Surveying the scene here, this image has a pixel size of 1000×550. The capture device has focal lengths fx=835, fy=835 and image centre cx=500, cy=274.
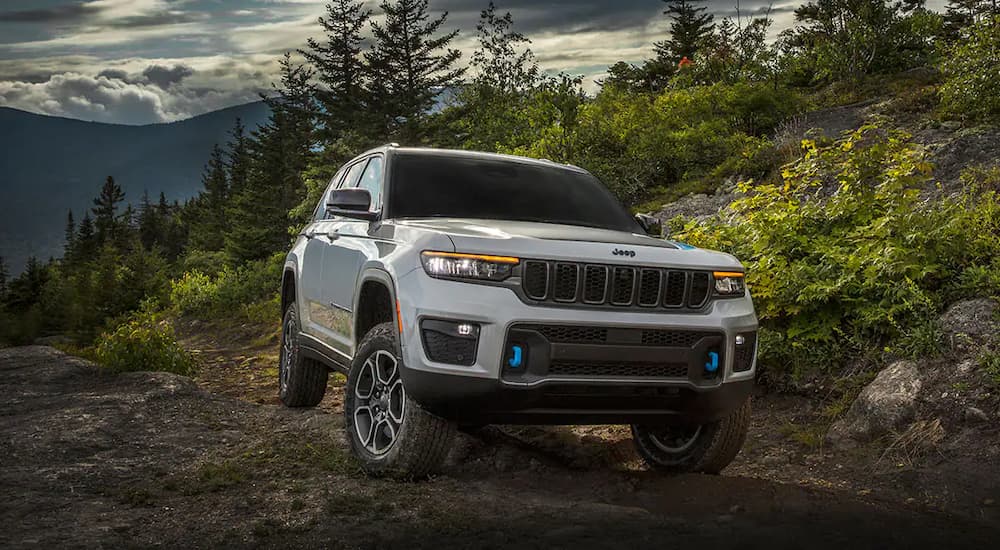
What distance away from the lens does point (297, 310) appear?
22.7 ft

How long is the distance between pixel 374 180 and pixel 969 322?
429 cm

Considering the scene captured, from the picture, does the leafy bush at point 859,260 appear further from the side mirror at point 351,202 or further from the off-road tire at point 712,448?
the side mirror at point 351,202

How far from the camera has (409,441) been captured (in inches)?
169

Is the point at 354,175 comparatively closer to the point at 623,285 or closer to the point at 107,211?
the point at 623,285

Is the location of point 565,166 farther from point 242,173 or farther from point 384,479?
point 242,173

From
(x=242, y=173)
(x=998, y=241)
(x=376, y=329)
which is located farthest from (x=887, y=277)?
(x=242, y=173)

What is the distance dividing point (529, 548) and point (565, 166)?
342 centimetres

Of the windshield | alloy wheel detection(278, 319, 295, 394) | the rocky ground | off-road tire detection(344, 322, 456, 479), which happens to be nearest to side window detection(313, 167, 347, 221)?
alloy wheel detection(278, 319, 295, 394)

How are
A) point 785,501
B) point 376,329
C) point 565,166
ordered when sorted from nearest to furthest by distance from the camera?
1. point 785,501
2. point 376,329
3. point 565,166

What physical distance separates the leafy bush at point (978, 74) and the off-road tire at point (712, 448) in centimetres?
889

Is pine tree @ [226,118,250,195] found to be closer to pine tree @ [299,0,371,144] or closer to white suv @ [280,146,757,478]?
pine tree @ [299,0,371,144]

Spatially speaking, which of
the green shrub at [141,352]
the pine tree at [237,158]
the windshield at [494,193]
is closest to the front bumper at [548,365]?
the windshield at [494,193]

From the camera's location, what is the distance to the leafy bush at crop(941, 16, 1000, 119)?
1123 centimetres

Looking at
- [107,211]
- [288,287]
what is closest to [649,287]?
[288,287]
